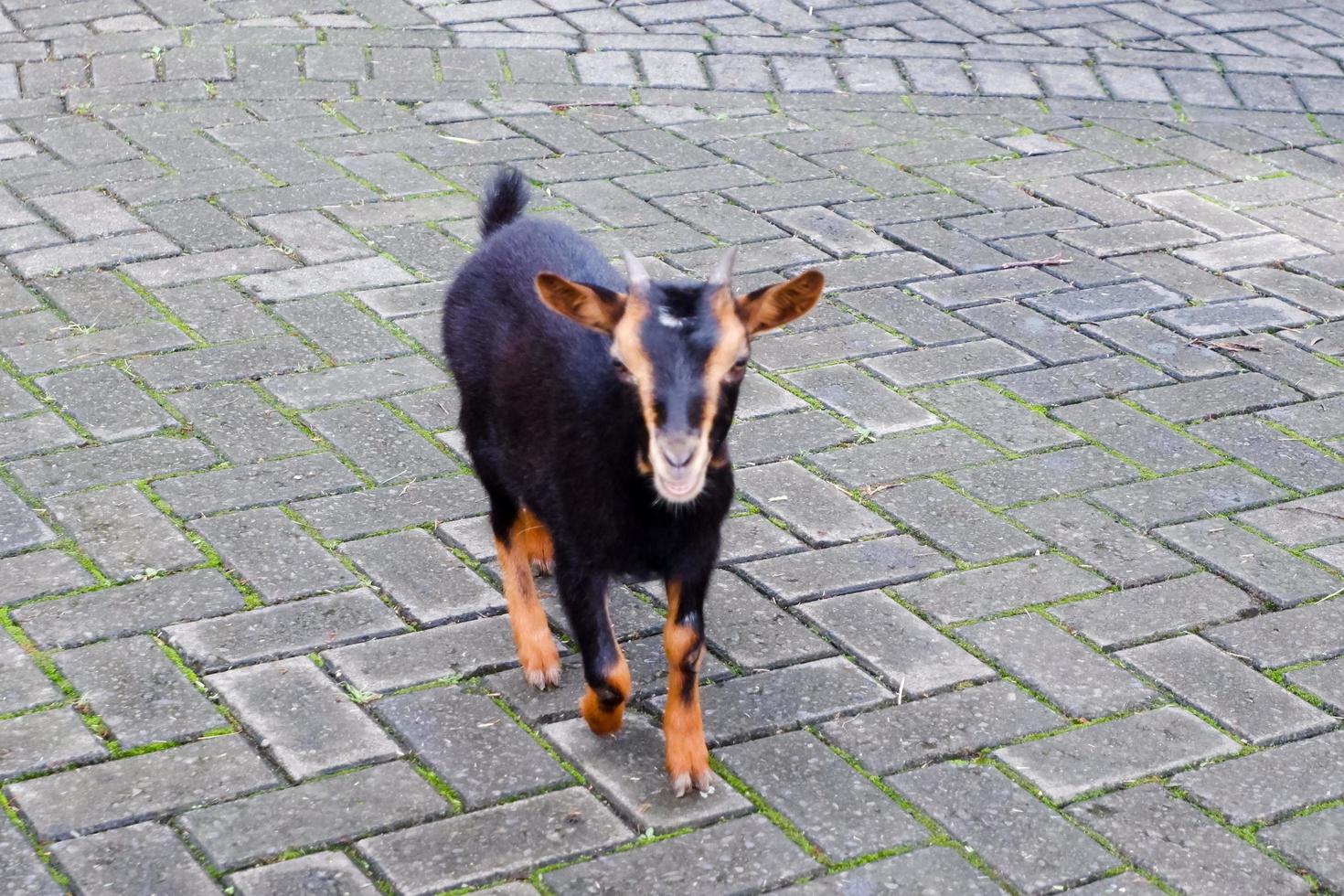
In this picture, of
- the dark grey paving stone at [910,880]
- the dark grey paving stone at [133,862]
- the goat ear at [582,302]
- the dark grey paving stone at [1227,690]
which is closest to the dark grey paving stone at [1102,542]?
the dark grey paving stone at [1227,690]

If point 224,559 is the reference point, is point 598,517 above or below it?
above

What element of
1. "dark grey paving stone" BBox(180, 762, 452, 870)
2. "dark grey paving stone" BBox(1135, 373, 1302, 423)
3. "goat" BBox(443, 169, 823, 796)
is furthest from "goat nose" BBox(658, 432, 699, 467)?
"dark grey paving stone" BBox(1135, 373, 1302, 423)

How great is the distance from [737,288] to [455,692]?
8.11 ft

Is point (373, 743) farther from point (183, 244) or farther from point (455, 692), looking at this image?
point (183, 244)

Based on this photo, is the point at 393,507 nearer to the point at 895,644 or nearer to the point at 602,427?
the point at 602,427

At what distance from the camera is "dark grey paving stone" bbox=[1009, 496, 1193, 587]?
430cm

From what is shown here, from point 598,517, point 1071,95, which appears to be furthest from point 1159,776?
point 1071,95

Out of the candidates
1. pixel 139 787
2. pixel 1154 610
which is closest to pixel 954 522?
pixel 1154 610

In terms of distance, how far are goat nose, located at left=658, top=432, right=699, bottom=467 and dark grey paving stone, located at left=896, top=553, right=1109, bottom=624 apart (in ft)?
4.07

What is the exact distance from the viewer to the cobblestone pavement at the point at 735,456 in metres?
3.33

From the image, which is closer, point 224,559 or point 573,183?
point 224,559

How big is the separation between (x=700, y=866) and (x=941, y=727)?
2.42 feet

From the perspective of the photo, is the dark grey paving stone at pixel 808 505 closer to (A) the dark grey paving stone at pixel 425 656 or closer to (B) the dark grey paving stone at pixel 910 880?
(A) the dark grey paving stone at pixel 425 656

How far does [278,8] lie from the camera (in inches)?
328
